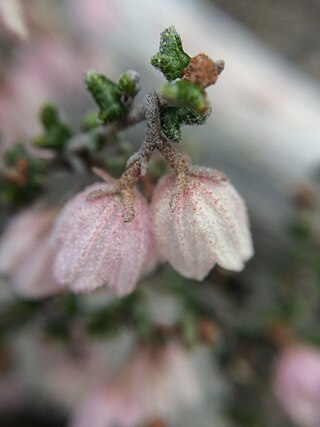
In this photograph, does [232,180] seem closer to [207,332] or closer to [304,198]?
[304,198]

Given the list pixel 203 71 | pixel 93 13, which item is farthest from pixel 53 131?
pixel 93 13

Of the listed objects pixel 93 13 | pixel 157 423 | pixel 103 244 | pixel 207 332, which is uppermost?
pixel 93 13

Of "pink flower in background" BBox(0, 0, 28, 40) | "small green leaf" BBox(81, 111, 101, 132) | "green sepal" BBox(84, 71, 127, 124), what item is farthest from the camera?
"pink flower in background" BBox(0, 0, 28, 40)

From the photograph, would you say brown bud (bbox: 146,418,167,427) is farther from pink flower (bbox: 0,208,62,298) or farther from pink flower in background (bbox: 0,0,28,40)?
pink flower in background (bbox: 0,0,28,40)

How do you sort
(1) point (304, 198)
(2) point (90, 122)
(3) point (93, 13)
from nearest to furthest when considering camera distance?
(2) point (90, 122) → (1) point (304, 198) → (3) point (93, 13)

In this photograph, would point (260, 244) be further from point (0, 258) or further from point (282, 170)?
point (0, 258)

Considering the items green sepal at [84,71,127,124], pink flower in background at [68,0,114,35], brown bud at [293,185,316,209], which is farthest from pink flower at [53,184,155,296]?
pink flower in background at [68,0,114,35]

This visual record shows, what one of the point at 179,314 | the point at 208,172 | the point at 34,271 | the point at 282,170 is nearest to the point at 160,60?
the point at 208,172
